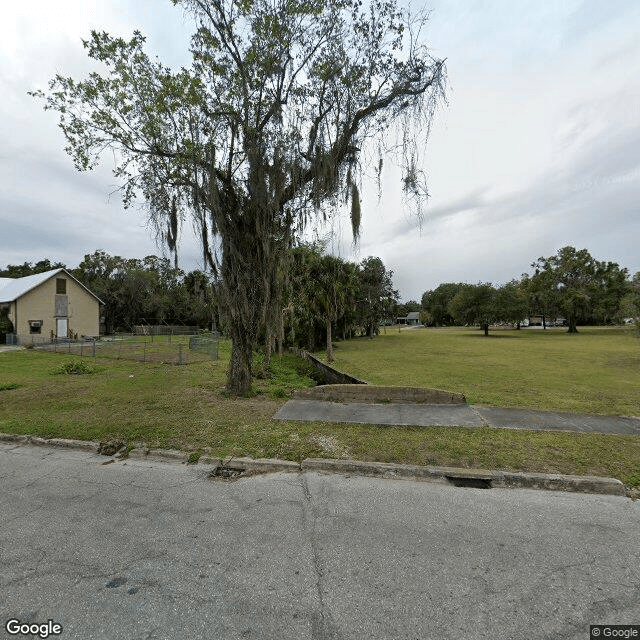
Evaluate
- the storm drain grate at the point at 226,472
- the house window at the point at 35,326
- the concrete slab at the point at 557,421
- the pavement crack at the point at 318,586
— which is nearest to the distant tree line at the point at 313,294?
the concrete slab at the point at 557,421

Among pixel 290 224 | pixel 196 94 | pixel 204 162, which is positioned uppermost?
pixel 196 94

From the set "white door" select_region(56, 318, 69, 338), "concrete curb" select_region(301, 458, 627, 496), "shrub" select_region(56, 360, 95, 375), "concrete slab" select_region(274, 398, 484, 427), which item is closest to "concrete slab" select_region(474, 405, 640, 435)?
"concrete slab" select_region(274, 398, 484, 427)

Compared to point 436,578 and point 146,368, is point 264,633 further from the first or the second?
point 146,368

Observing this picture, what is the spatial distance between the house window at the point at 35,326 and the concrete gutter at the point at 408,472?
3300cm

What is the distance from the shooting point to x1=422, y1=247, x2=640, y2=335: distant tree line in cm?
4131

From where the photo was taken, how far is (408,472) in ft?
14.0

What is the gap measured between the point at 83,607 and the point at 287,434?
3.61 meters

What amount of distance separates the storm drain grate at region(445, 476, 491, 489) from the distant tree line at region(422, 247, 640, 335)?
40.9 metres

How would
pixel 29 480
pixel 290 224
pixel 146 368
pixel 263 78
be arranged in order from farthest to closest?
1. pixel 146 368
2. pixel 290 224
3. pixel 263 78
4. pixel 29 480

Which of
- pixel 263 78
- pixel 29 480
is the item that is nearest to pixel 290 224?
pixel 263 78

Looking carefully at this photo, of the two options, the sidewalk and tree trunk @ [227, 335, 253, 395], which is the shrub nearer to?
tree trunk @ [227, 335, 253, 395]

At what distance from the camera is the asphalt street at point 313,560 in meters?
2.12

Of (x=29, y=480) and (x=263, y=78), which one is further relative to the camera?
(x=263, y=78)

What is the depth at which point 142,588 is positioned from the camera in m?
2.39
